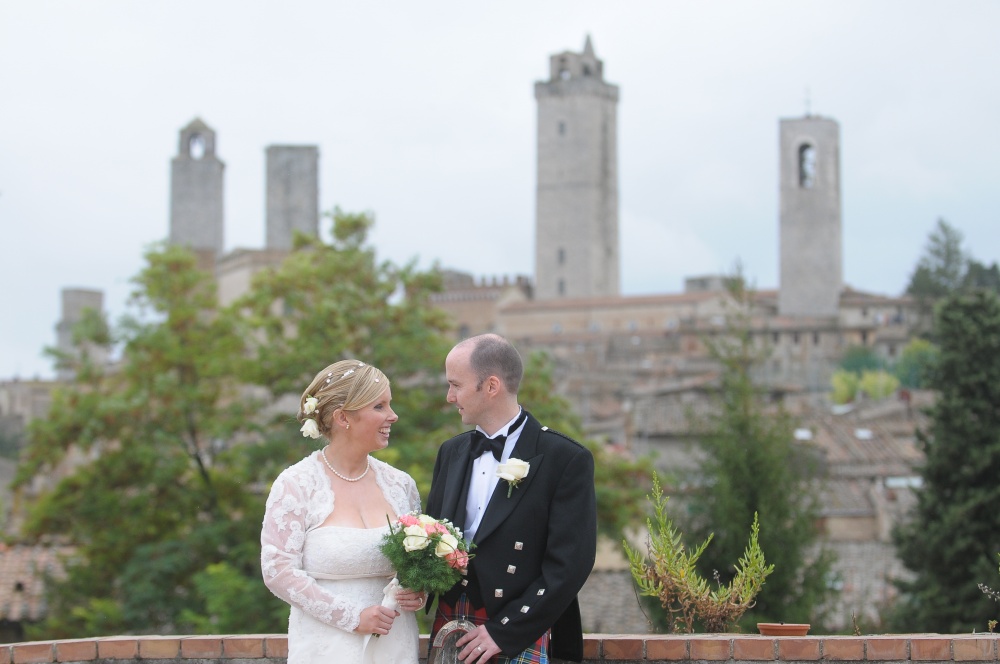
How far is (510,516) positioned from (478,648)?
1.49 ft

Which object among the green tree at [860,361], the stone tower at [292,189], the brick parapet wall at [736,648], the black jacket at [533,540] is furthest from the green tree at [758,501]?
the green tree at [860,361]

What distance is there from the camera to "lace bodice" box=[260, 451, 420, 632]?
4531 millimetres

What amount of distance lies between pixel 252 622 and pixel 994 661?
12361 millimetres

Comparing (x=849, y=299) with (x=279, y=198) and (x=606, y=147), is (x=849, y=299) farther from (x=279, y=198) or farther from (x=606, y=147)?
(x=279, y=198)

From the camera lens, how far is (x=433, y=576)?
4.48 metres

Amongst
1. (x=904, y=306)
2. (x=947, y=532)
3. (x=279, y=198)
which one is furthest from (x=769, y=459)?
(x=904, y=306)

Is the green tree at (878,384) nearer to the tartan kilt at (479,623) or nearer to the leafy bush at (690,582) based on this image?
the leafy bush at (690,582)

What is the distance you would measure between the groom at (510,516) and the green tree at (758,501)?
9499 mm

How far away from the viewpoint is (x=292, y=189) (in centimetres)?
4291

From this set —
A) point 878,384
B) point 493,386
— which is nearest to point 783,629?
point 493,386

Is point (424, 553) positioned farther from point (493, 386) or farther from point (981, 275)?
point (981, 275)

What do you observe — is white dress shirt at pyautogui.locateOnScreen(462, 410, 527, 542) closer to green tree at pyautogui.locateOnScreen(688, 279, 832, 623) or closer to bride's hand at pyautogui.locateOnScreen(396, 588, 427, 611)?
bride's hand at pyautogui.locateOnScreen(396, 588, 427, 611)

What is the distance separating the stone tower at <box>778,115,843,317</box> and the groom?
7283 cm

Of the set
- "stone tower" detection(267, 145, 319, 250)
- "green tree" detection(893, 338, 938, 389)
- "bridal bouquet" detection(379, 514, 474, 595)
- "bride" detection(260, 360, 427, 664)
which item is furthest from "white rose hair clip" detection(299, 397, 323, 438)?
"green tree" detection(893, 338, 938, 389)
